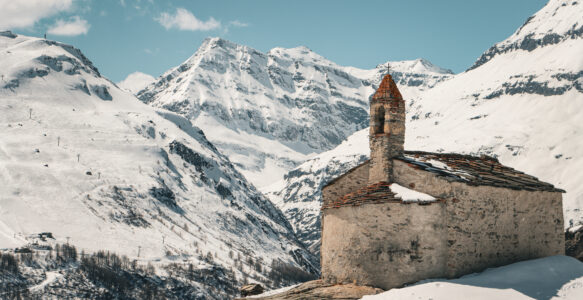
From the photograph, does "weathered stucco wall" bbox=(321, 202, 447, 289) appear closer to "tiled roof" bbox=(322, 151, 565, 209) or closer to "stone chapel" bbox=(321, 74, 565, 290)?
"stone chapel" bbox=(321, 74, 565, 290)

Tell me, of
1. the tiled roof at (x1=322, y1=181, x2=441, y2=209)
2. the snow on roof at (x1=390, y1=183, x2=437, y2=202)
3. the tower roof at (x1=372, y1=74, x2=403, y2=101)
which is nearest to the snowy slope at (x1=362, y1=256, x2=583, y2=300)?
the snow on roof at (x1=390, y1=183, x2=437, y2=202)

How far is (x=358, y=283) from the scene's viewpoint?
120 feet

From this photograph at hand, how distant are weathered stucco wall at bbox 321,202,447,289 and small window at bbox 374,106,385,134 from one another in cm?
598

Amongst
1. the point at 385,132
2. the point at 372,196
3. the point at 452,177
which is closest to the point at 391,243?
the point at 372,196

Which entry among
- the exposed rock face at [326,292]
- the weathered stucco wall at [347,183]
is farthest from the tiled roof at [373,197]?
the exposed rock face at [326,292]

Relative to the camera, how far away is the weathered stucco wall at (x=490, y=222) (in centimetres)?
3547

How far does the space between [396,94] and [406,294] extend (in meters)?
13.3

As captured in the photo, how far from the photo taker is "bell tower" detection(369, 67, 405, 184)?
3953 cm

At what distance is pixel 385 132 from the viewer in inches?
1561

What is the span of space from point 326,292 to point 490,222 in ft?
32.5

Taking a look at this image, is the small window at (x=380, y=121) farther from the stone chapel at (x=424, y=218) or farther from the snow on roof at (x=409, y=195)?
the snow on roof at (x=409, y=195)

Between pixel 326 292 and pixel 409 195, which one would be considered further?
pixel 326 292

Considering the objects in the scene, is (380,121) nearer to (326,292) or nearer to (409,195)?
(409,195)

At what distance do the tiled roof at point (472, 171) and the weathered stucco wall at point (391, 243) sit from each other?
8.65 feet
